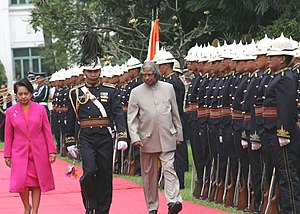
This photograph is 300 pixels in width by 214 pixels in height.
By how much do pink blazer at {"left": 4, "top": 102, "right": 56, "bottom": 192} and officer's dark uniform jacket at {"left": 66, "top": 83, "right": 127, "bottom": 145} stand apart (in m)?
0.44

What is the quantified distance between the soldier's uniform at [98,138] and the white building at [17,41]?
38.9 m

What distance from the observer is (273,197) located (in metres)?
10.5

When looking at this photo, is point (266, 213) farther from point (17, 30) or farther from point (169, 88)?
point (17, 30)

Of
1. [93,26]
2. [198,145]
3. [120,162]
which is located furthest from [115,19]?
[198,145]

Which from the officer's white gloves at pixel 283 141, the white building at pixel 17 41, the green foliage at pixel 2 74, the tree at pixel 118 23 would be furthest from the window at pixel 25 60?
the officer's white gloves at pixel 283 141

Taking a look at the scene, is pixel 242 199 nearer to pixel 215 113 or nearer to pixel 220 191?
pixel 220 191

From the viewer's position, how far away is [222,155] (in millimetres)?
12547

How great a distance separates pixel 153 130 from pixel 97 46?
4.39 ft

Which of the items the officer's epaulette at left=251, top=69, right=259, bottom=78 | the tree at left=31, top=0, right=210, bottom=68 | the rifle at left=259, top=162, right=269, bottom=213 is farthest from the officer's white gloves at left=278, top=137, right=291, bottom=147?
the tree at left=31, top=0, right=210, bottom=68

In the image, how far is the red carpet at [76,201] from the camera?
12367 mm

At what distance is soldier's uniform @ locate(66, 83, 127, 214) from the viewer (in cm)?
1110

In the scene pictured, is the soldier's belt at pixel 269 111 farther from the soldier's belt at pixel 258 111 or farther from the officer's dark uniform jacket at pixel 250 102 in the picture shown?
the officer's dark uniform jacket at pixel 250 102

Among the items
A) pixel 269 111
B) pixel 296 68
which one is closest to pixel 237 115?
pixel 296 68

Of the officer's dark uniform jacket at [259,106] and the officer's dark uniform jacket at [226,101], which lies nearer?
the officer's dark uniform jacket at [259,106]
